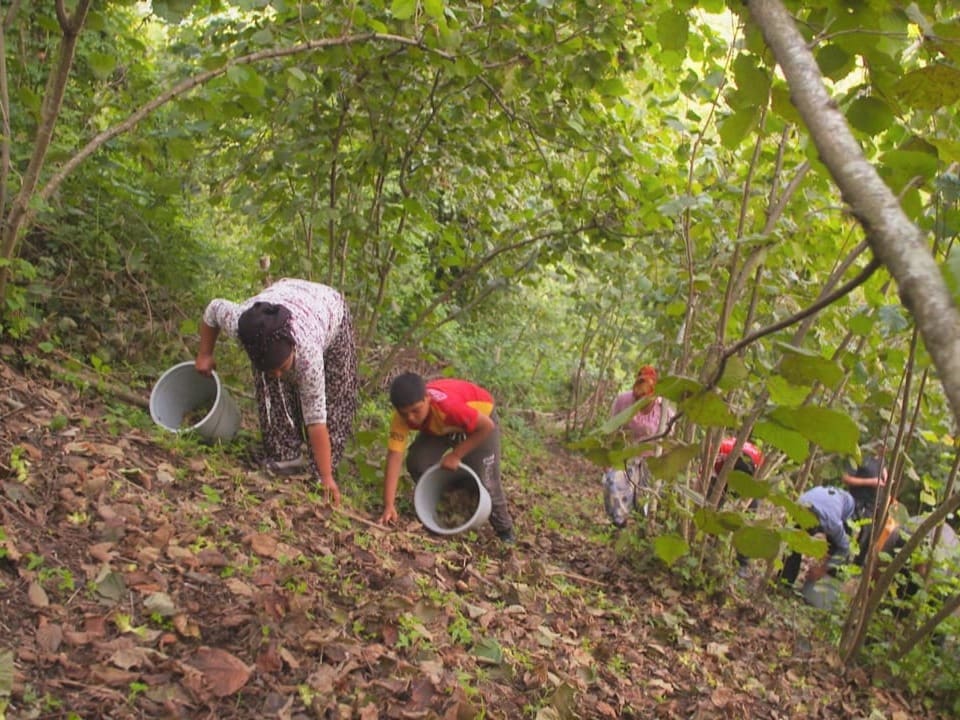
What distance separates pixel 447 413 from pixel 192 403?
5.34ft

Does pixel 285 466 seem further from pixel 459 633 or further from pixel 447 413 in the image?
pixel 459 633

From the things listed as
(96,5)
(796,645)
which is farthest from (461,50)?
(796,645)

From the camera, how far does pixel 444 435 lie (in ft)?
16.4

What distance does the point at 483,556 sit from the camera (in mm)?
4383

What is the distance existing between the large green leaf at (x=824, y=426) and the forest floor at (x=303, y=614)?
5.92 ft

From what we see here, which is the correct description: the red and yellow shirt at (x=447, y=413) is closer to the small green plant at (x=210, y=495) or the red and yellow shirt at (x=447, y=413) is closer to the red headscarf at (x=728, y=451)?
the small green plant at (x=210, y=495)

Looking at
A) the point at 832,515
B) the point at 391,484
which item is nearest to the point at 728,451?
the point at 832,515

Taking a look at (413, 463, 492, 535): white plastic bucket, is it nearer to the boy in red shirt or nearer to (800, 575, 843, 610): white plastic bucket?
the boy in red shirt

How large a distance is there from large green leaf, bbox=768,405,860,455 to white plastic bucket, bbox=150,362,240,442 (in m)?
3.66

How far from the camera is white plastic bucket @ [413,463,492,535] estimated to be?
15.1 ft

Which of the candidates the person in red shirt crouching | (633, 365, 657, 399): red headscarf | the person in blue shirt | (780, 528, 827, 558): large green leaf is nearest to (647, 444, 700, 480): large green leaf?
(780, 528, 827, 558): large green leaf

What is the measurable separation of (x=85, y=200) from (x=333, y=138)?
1.76m

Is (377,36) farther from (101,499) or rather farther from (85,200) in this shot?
(85,200)

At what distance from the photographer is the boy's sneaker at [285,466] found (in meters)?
4.43
